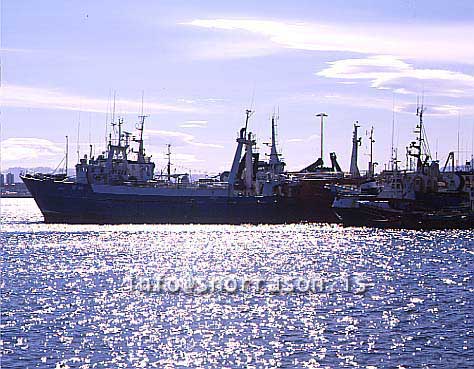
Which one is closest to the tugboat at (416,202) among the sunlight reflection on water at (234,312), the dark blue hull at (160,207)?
the dark blue hull at (160,207)

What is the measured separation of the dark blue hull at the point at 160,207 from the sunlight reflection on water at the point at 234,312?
3441cm

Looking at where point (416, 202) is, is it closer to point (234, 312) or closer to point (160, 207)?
point (160, 207)

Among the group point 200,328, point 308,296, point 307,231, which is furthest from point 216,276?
point 307,231

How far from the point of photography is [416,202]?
110 metres

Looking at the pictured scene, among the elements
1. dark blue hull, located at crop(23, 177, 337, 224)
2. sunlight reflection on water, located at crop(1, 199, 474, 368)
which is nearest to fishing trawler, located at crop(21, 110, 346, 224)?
dark blue hull, located at crop(23, 177, 337, 224)

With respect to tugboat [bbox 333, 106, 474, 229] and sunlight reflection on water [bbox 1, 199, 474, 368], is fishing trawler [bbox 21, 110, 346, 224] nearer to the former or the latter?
tugboat [bbox 333, 106, 474, 229]

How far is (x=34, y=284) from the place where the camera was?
51.1m

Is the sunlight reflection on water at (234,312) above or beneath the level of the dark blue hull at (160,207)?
beneath

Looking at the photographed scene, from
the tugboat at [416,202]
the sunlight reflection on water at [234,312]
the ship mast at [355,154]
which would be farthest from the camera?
the ship mast at [355,154]

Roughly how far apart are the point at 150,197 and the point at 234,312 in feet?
246

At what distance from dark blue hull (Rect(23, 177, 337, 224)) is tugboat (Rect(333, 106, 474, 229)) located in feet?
30.5

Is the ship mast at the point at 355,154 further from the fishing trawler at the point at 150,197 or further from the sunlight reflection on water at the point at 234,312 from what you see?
the sunlight reflection on water at the point at 234,312

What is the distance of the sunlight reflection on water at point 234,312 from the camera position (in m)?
31.6

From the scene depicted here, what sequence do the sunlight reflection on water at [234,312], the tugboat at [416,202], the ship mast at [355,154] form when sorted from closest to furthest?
1. the sunlight reflection on water at [234,312]
2. the tugboat at [416,202]
3. the ship mast at [355,154]
